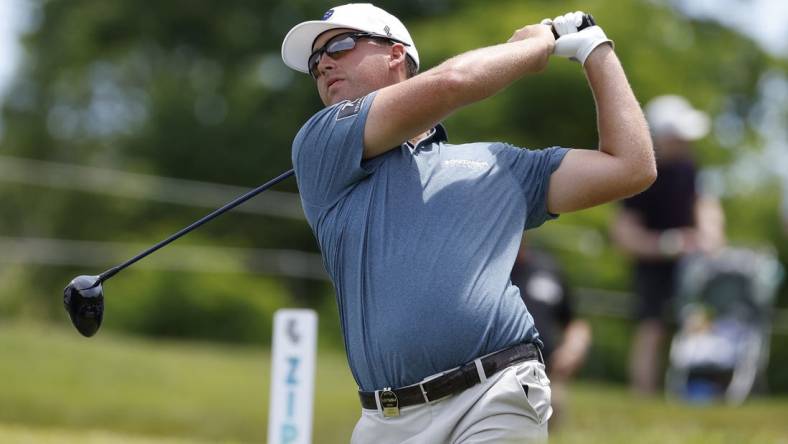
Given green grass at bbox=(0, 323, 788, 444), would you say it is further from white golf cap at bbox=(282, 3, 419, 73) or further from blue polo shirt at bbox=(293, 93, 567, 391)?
blue polo shirt at bbox=(293, 93, 567, 391)

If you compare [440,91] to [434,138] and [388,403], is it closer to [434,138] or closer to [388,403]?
[434,138]

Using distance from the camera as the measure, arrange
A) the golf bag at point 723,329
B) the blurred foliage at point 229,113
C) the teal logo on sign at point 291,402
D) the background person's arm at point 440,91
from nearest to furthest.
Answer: the background person's arm at point 440,91
the teal logo on sign at point 291,402
the golf bag at point 723,329
the blurred foliage at point 229,113

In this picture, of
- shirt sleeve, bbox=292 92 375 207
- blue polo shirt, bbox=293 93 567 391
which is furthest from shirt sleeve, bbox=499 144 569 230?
shirt sleeve, bbox=292 92 375 207

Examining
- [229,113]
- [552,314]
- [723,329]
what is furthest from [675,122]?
[229,113]

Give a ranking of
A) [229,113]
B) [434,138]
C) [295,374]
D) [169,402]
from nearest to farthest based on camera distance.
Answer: [434,138], [295,374], [169,402], [229,113]

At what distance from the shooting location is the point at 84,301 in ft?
15.0

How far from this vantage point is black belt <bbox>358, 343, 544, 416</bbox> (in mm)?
4059

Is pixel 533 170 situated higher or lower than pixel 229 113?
lower

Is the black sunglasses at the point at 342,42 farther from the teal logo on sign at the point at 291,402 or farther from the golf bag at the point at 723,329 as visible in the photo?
the golf bag at the point at 723,329

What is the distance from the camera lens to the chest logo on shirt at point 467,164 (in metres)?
4.29

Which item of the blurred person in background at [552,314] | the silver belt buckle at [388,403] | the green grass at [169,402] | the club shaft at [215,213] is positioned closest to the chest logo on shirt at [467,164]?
the club shaft at [215,213]

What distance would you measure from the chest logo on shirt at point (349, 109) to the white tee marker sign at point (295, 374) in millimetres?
1138

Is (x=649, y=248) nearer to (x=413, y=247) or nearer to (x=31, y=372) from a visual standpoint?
(x=31, y=372)

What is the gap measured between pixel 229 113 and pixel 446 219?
958 inches
